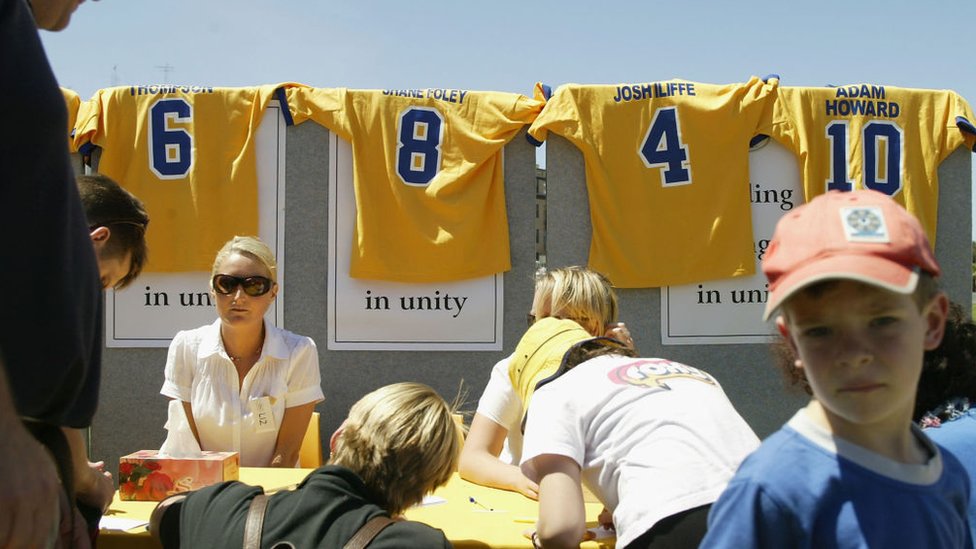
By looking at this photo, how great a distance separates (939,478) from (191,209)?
358 centimetres

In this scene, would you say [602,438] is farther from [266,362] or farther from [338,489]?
[266,362]

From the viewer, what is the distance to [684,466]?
5.19ft

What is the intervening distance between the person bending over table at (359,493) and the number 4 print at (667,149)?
2.50 m

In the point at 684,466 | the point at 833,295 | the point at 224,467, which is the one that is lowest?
the point at 224,467

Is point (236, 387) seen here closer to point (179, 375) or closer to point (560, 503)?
point (179, 375)

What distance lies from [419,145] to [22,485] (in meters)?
3.25

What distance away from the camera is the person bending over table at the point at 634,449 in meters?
1.57

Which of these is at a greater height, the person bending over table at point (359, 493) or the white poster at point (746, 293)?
the white poster at point (746, 293)

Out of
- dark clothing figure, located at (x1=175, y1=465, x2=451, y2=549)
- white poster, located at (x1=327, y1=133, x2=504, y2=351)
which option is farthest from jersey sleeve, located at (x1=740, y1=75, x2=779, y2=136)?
dark clothing figure, located at (x1=175, y1=465, x2=451, y2=549)

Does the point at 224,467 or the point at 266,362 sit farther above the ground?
the point at 266,362

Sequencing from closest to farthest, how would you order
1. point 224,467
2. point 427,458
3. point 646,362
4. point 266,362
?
point 427,458
point 646,362
point 224,467
point 266,362

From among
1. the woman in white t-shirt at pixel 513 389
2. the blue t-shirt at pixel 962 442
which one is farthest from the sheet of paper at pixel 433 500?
the blue t-shirt at pixel 962 442

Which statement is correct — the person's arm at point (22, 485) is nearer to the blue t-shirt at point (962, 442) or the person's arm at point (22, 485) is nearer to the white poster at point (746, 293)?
the blue t-shirt at point (962, 442)

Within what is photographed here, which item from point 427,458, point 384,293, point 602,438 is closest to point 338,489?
point 427,458
